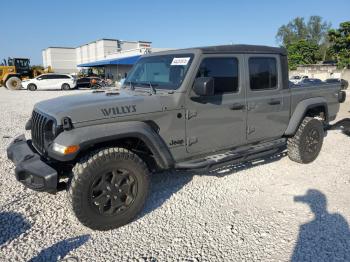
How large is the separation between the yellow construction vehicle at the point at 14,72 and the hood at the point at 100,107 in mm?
27516

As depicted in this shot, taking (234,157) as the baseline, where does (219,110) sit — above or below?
above

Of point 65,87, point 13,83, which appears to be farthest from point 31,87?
point 13,83

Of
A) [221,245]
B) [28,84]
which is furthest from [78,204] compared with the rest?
[28,84]

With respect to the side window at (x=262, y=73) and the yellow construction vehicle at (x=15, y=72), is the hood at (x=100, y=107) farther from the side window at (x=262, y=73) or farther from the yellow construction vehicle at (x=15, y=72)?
the yellow construction vehicle at (x=15, y=72)

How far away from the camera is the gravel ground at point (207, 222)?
9.96 ft

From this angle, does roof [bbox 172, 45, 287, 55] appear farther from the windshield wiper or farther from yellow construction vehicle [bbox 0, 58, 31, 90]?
yellow construction vehicle [bbox 0, 58, 31, 90]

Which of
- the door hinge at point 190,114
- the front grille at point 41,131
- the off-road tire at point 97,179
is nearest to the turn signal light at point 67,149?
the off-road tire at point 97,179

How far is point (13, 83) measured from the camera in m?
28.1

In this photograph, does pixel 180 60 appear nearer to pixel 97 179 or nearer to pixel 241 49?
pixel 241 49

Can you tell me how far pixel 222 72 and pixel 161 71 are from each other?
0.83 metres

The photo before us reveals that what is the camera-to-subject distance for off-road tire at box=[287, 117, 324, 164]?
5263 millimetres

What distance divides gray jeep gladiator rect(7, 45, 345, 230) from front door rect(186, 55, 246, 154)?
0.01m

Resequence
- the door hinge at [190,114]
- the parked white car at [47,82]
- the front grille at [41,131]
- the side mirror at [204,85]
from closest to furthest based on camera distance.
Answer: the front grille at [41,131] → the side mirror at [204,85] → the door hinge at [190,114] → the parked white car at [47,82]

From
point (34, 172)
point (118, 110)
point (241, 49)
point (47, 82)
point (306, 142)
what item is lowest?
point (306, 142)
